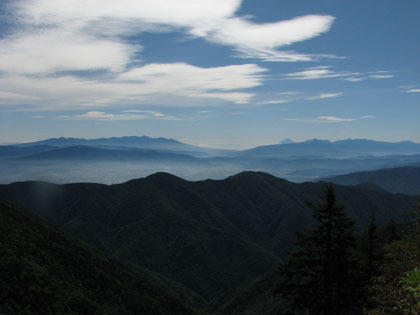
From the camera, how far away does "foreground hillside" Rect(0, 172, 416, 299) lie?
11206cm

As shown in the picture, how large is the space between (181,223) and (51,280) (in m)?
113

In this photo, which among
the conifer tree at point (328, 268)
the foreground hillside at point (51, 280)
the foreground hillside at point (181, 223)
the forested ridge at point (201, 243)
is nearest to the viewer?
the conifer tree at point (328, 268)

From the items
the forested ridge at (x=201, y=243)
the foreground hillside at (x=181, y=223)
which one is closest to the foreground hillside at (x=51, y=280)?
the forested ridge at (x=201, y=243)

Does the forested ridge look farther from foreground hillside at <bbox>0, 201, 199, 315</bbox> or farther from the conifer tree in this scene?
foreground hillside at <bbox>0, 201, 199, 315</bbox>

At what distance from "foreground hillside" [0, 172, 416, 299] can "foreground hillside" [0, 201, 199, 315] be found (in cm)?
6097

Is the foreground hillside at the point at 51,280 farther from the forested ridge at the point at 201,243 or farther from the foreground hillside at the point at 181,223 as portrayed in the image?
the foreground hillside at the point at 181,223

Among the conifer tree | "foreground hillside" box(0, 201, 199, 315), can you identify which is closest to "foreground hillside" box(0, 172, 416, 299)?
"foreground hillside" box(0, 201, 199, 315)

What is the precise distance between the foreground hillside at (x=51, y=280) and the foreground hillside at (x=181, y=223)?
61.0 m

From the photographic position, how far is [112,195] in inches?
6944

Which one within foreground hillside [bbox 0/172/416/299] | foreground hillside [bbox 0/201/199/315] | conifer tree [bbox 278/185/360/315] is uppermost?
conifer tree [bbox 278/185/360/315]

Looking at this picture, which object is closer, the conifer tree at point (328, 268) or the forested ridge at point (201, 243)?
the conifer tree at point (328, 268)

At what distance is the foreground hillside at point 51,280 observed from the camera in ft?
77.4

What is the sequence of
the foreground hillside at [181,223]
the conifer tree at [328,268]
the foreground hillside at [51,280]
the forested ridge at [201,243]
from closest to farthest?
the conifer tree at [328,268], the forested ridge at [201,243], the foreground hillside at [51,280], the foreground hillside at [181,223]

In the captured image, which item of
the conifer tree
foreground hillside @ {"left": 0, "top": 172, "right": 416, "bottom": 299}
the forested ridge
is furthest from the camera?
foreground hillside @ {"left": 0, "top": 172, "right": 416, "bottom": 299}
